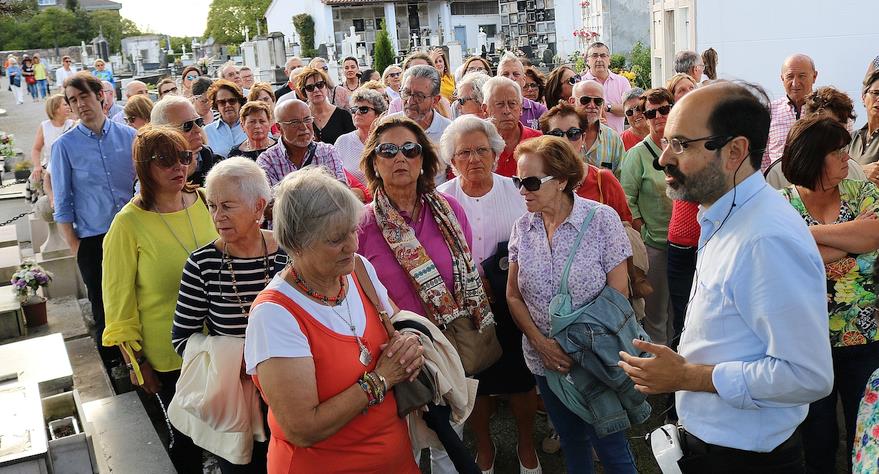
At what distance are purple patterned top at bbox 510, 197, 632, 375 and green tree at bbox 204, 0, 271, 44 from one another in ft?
263

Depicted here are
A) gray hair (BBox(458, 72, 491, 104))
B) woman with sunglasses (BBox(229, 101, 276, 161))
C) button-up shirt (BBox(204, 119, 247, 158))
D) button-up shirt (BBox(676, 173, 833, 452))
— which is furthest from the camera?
button-up shirt (BBox(204, 119, 247, 158))

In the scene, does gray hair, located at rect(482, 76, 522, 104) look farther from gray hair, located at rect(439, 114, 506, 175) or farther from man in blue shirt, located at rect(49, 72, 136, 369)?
man in blue shirt, located at rect(49, 72, 136, 369)

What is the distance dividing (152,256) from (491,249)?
5.38ft

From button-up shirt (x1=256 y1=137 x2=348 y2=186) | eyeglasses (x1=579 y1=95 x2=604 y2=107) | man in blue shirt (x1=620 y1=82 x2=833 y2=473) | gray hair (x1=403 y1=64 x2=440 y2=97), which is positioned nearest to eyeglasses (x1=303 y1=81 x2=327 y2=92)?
gray hair (x1=403 y1=64 x2=440 y2=97)

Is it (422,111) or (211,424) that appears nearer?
(211,424)

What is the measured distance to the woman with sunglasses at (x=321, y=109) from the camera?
6758 millimetres

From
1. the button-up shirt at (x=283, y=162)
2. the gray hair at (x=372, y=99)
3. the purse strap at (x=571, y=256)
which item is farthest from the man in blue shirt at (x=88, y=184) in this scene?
the purse strap at (x=571, y=256)

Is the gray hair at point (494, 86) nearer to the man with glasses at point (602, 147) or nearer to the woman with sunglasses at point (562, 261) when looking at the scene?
the man with glasses at point (602, 147)

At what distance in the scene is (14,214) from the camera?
10852mm

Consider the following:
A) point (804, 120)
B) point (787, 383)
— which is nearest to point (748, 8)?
point (804, 120)

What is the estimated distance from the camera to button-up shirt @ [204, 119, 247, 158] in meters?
6.06

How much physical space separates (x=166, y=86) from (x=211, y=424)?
654 centimetres

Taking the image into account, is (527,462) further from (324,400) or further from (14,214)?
(14,214)

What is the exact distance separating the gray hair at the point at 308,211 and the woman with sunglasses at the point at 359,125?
10.7ft
